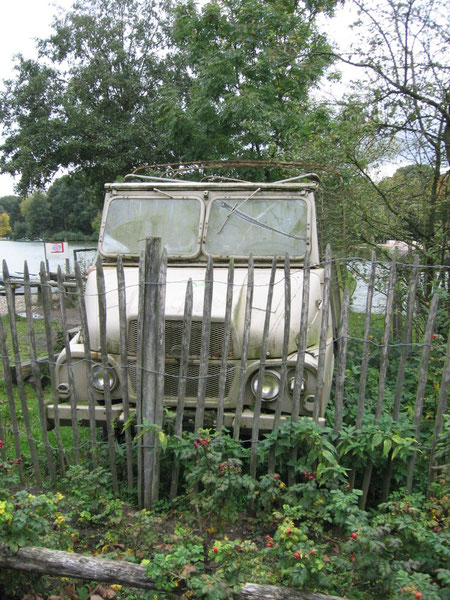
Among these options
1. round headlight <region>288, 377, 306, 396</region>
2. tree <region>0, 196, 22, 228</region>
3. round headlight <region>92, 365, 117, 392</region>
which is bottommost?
tree <region>0, 196, 22, 228</region>

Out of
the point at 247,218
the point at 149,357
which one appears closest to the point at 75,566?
the point at 149,357

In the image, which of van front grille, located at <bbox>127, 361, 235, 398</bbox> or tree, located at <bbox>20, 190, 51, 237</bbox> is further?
tree, located at <bbox>20, 190, 51, 237</bbox>

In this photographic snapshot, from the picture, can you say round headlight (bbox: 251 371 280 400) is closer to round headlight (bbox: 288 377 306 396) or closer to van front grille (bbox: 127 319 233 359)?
round headlight (bbox: 288 377 306 396)

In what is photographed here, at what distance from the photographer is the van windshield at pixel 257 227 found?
536 centimetres

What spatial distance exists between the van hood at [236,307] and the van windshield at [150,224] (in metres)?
0.37

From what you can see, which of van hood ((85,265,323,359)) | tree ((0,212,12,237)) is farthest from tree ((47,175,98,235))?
van hood ((85,265,323,359))

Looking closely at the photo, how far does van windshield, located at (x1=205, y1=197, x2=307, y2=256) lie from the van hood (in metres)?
0.24

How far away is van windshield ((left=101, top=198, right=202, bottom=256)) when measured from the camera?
18.0 ft

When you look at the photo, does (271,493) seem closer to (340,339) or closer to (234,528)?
(234,528)

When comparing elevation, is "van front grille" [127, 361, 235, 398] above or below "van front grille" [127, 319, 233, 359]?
below

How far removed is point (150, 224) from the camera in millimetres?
5586

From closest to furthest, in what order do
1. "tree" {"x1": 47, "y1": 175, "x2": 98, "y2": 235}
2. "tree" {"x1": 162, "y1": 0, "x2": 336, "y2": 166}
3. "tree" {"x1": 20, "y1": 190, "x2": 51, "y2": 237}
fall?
1. "tree" {"x1": 162, "y1": 0, "x2": 336, "y2": 166}
2. "tree" {"x1": 47, "y1": 175, "x2": 98, "y2": 235}
3. "tree" {"x1": 20, "y1": 190, "x2": 51, "y2": 237}

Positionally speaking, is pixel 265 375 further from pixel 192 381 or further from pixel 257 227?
pixel 257 227

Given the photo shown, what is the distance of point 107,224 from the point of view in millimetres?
5680
